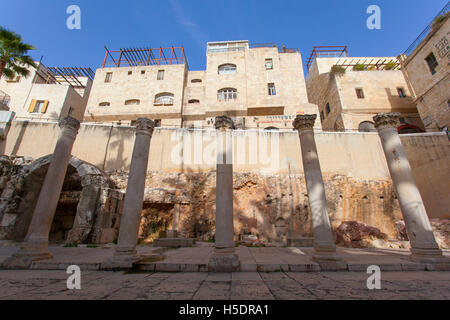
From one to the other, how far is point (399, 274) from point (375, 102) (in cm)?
2386

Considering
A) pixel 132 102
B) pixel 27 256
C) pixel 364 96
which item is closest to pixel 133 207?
pixel 27 256

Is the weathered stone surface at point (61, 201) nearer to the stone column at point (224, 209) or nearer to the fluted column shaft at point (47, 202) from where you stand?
the fluted column shaft at point (47, 202)

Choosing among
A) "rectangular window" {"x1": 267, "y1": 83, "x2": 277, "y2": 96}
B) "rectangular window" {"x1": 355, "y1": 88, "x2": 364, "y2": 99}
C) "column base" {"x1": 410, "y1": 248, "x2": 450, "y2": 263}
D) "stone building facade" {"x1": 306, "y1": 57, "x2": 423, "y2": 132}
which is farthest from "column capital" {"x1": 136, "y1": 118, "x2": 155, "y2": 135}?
"rectangular window" {"x1": 355, "y1": 88, "x2": 364, "y2": 99}

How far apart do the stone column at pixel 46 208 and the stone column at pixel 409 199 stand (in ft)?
35.9

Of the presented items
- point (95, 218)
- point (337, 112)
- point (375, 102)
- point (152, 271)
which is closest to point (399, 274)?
point (152, 271)

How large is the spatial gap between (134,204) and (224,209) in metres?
2.71

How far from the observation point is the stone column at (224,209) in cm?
505

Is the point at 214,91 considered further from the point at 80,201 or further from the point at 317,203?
the point at 317,203

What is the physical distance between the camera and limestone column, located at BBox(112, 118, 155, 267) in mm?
5422

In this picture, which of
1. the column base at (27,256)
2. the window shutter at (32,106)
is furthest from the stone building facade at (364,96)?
the window shutter at (32,106)

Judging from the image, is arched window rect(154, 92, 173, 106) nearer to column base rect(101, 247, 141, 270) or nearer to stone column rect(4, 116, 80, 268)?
stone column rect(4, 116, 80, 268)

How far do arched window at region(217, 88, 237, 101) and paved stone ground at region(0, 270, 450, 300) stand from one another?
829 inches

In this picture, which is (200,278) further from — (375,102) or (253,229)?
(375,102)

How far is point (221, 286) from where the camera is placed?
146 inches
